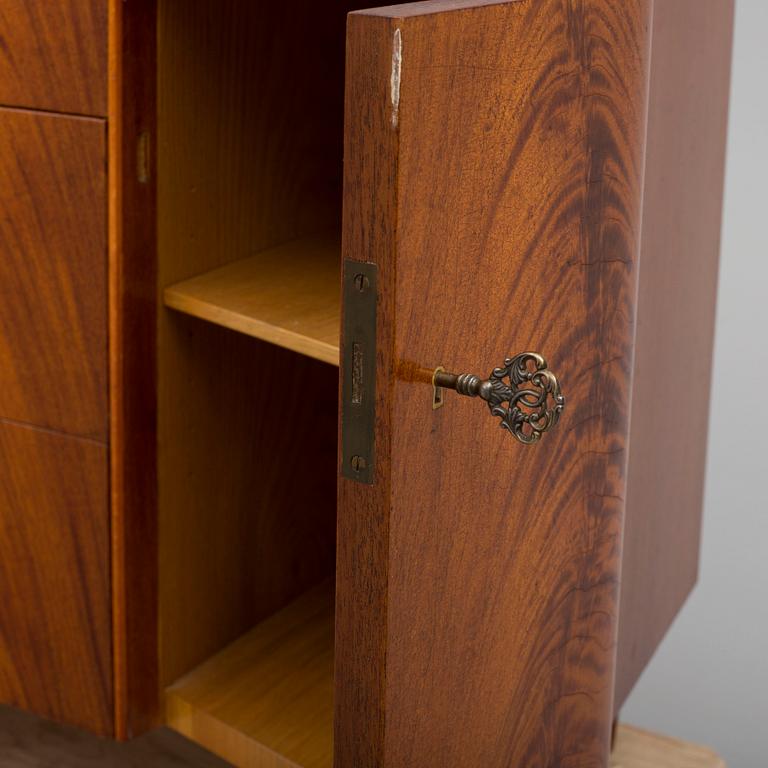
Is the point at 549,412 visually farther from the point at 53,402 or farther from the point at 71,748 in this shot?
the point at 71,748

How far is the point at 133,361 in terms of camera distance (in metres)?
0.88

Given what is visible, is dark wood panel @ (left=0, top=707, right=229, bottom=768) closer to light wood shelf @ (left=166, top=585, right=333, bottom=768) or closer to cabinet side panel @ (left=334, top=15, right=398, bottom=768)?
light wood shelf @ (left=166, top=585, right=333, bottom=768)

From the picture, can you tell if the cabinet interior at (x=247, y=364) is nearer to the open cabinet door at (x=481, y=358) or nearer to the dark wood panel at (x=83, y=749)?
the dark wood panel at (x=83, y=749)

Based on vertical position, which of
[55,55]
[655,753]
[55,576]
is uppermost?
[55,55]

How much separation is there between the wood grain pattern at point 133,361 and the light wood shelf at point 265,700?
1.4 inches

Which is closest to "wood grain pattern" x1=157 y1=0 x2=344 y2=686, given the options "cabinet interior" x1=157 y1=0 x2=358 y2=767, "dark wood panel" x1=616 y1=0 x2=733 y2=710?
"cabinet interior" x1=157 y1=0 x2=358 y2=767

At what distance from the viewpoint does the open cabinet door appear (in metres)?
0.61

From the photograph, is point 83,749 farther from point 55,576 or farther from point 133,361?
point 133,361

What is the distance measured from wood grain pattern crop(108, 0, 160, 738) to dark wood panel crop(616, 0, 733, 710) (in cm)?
30

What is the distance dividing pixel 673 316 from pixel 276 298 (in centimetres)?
27

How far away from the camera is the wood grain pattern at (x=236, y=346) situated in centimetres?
90

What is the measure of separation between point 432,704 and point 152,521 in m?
0.30

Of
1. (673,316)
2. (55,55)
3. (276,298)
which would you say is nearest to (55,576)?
(276,298)

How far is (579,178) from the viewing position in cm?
70
